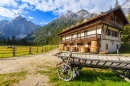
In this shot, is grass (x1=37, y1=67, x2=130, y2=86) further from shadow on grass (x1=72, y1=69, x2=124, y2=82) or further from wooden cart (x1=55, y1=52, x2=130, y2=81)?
wooden cart (x1=55, y1=52, x2=130, y2=81)

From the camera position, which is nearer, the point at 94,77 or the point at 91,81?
the point at 91,81

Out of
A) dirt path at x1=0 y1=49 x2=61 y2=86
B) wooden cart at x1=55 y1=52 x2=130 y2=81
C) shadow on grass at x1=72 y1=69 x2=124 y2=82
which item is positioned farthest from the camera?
shadow on grass at x1=72 y1=69 x2=124 y2=82

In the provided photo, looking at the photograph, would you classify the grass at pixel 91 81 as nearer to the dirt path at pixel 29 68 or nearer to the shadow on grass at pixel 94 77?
the shadow on grass at pixel 94 77

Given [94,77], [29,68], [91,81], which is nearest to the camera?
[91,81]

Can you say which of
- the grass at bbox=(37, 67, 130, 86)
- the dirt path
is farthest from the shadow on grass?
the dirt path

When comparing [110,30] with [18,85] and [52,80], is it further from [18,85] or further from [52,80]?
[18,85]

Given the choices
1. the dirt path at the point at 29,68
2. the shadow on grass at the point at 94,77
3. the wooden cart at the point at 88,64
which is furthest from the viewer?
the shadow on grass at the point at 94,77

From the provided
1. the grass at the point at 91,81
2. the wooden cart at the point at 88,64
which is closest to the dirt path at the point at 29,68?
the grass at the point at 91,81

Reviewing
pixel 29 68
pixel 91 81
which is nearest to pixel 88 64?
pixel 91 81

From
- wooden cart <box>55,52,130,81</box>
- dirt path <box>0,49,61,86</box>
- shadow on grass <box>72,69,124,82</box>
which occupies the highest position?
wooden cart <box>55,52,130,81</box>

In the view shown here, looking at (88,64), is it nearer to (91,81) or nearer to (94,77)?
(91,81)

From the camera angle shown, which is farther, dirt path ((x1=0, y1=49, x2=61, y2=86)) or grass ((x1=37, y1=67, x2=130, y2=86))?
dirt path ((x1=0, y1=49, x2=61, y2=86))

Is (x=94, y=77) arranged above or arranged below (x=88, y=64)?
below

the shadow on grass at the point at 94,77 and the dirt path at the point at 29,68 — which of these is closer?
the dirt path at the point at 29,68
